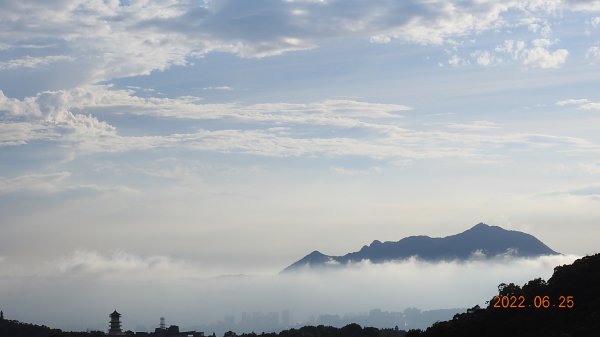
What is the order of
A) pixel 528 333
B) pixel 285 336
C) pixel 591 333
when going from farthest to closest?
pixel 285 336
pixel 528 333
pixel 591 333

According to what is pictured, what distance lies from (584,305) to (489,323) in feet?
30.1

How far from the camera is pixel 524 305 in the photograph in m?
90.8

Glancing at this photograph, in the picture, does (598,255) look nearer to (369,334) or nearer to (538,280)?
(538,280)

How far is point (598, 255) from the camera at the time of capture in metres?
95.4

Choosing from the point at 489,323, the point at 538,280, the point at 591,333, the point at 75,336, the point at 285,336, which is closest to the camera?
the point at 591,333

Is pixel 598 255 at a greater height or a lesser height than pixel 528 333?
greater

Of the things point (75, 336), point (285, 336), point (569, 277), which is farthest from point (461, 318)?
point (75, 336)

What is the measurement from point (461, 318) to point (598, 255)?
14.6m

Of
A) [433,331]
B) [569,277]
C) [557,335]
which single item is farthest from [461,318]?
[557,335]

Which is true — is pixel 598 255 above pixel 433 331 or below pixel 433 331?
above

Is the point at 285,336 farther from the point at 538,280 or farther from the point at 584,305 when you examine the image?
the point at 584,305

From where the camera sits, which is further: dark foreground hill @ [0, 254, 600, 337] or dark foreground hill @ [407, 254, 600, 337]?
dark foreground hill @ [407, 254, 600, 337]

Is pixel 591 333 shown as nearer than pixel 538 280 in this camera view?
Yes

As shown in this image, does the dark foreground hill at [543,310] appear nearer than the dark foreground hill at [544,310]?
Yes
